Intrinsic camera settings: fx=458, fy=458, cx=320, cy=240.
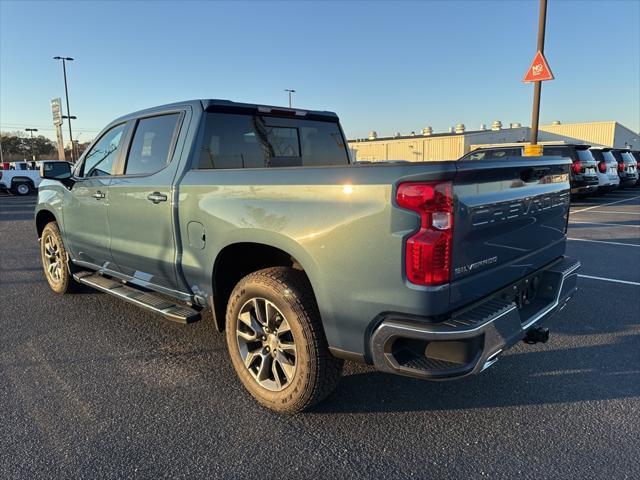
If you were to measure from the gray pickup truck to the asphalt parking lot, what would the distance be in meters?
0.35

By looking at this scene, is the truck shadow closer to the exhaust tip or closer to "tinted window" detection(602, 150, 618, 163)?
the exhaust tip

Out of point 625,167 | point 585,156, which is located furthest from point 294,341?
point 625,167

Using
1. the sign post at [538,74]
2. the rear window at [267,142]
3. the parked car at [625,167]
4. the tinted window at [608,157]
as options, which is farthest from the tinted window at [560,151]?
the rear window at [267,142]

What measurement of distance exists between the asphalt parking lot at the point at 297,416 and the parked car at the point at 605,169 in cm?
1339

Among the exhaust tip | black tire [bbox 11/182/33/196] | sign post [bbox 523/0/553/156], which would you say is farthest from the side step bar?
black tire [bbox 11/182/33/196]

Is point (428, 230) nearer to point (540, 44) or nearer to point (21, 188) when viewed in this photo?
point (540, 44)

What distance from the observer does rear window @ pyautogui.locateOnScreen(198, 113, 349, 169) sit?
3508mm

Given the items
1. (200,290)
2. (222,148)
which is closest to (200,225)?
(200,290)

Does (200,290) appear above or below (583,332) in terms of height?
above

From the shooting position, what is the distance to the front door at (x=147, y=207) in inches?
135

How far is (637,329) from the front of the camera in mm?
4055

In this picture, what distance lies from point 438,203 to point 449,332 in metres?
0.61

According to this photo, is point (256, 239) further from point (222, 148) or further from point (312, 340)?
point (222, 148)

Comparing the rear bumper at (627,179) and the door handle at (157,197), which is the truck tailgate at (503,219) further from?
the rear bumper at (627,179)
